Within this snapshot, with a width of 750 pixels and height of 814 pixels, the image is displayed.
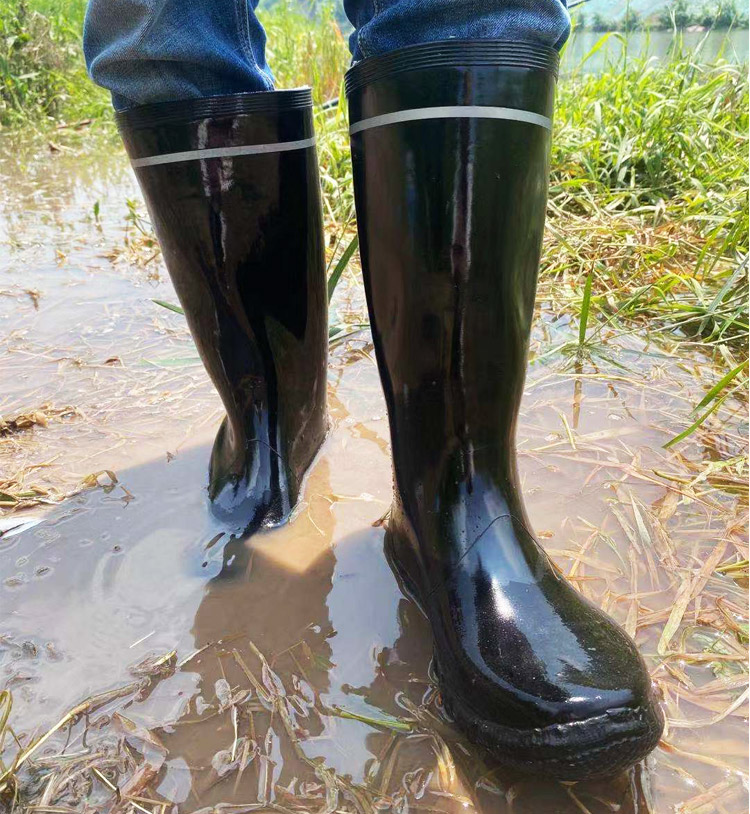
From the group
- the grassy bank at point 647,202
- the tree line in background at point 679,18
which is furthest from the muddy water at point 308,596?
the tree line in background at point 679,18

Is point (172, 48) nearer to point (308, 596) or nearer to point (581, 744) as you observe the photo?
point (308, 596)

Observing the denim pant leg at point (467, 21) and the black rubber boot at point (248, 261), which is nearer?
the denim pant leg at point (467, 21)

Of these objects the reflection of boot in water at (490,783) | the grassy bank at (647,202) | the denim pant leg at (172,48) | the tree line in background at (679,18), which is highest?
the tree line in background at (679,18)

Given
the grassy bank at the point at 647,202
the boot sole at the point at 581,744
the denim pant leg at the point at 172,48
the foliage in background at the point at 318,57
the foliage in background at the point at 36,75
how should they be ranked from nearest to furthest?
the boot sole at the point at 581,744, the denim pant leg at the point at 172,48, the grassy bank at the point at 647,202, the foliage in background at the point at 318,57, the foliage in background at the point at 36,75

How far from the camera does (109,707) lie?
73 centimetres

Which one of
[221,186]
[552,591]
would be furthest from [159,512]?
[552,591]

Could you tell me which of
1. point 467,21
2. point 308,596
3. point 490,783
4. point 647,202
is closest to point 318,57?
point 647,202

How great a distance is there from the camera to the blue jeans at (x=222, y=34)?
2.11ft

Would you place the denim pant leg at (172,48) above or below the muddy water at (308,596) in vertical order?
above

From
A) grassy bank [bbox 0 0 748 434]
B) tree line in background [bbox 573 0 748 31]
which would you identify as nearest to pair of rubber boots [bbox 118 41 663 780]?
grassy bank [bbox 0 0 748 434]

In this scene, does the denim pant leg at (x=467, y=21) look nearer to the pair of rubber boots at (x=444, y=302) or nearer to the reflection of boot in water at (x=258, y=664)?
the pair of rubber boots at (x=444, y=302)

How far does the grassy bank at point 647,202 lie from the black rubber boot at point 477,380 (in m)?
0.66

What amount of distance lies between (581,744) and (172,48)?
88 cm

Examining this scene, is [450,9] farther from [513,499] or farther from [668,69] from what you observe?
[668,69]
